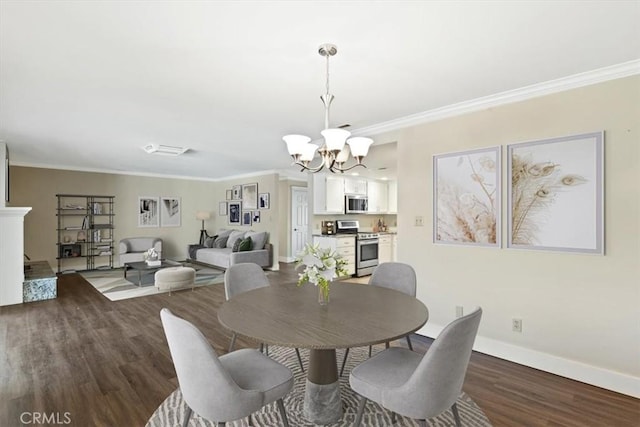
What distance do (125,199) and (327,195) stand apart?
523cm

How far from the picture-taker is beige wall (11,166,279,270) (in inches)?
264

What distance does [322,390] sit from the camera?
78.3 inches

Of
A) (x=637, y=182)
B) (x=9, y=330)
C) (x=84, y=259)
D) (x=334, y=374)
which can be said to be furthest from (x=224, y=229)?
Result: (x=637, y=182)

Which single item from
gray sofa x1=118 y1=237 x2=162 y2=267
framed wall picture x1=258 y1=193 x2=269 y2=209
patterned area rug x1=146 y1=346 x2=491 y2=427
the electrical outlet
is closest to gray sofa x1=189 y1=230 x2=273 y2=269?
framed wall picture x1=258 y1=193 x2=269 y2=209

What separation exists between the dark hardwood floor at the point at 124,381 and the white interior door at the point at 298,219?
464 cm

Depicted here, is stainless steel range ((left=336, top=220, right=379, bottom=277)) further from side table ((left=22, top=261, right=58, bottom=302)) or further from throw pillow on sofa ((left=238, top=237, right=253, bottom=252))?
side table ((left=22, top=261, right=58, bottom=302))

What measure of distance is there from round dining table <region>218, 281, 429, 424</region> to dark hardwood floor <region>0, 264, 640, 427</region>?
3.23 feet

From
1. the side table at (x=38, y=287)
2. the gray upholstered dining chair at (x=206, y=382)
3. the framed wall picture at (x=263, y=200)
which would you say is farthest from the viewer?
the framed wall picture at (x=263, y=200)

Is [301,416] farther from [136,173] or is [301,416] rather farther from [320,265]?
[136,173]

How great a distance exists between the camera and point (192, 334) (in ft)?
4.42

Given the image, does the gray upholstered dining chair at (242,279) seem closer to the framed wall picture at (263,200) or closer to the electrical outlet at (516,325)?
the electrical outlet at (516,325)

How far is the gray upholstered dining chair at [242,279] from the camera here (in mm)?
2645

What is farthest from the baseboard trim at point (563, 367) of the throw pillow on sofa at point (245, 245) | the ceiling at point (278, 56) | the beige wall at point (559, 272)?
the throw pillow on sofa at point (245, 245)

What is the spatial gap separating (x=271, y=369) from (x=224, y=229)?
7.59 meters
